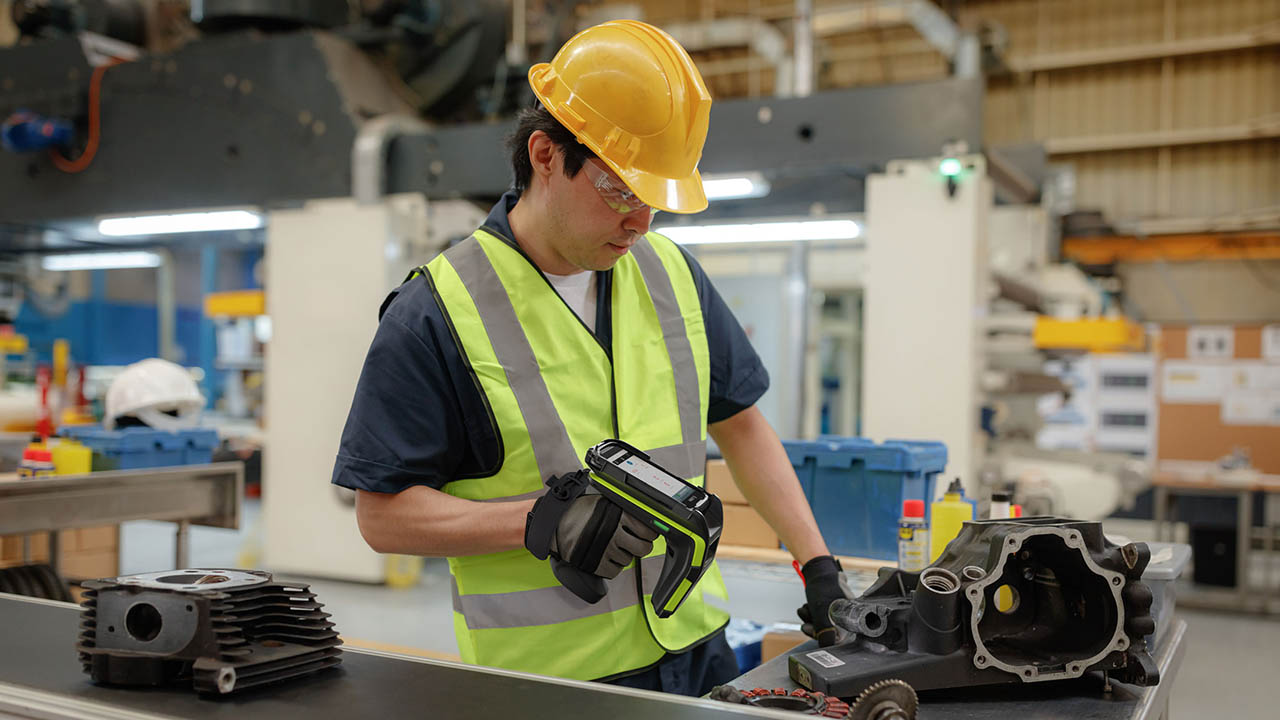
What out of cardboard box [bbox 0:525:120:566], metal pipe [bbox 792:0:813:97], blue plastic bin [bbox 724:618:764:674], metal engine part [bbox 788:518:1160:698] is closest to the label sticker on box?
metal engine part [bbox 788:518:1160:698]

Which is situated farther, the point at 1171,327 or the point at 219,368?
the point at 219,368

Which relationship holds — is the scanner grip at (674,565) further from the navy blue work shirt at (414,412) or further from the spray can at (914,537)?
the spray can at (914,537)

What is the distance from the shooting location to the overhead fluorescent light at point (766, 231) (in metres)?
5.81

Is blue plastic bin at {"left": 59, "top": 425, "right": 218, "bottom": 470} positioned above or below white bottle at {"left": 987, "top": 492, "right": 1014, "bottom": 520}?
below

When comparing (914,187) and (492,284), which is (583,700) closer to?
(492,284)

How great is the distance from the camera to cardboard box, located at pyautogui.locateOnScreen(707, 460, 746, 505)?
3.34 metres

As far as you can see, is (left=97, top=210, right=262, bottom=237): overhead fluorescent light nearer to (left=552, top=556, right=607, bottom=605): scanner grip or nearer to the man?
the man

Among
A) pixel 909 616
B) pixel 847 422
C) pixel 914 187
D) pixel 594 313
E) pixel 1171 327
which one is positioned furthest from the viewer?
pixel 1171 327

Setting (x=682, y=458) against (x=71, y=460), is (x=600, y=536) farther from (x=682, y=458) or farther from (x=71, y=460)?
(x=71, y=460)

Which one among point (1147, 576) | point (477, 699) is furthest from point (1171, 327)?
point (477, 699)

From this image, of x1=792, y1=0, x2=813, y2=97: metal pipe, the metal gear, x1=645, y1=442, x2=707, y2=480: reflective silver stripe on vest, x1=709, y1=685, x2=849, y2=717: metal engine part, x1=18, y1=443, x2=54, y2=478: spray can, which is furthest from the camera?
x1=792, y1=0, x2=813, y2=97: metal pipe

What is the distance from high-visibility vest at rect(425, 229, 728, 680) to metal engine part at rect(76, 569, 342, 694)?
411 millimetres

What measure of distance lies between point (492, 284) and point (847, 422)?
716 centimetres

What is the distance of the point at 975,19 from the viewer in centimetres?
1000
